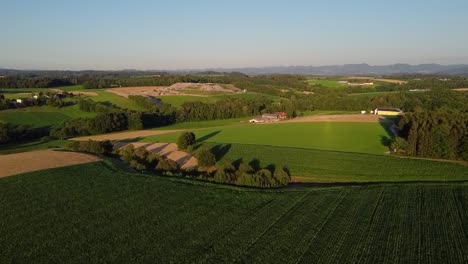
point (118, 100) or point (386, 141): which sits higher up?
point (118, 100)

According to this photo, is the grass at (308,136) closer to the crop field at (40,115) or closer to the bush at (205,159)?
the bush at (205,159)

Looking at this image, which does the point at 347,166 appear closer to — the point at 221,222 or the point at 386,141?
the point at 386,141

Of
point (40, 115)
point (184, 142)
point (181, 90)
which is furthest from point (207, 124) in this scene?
point (181, 90)

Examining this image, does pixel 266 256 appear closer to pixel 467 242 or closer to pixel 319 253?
pixel 319 253

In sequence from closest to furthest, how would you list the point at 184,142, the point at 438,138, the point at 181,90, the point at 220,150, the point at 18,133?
the point at 438,138 < the point at 184,142 < the point at 220,150 < the point at 18,133 < the point at 181,90

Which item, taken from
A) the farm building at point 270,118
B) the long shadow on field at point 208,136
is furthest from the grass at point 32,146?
the farm building at point 270,118

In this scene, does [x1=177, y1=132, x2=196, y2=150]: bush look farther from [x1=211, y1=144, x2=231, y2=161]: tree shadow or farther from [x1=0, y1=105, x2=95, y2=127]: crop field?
[x1=0, y1=105, x2=95, y2=127]: crop field
